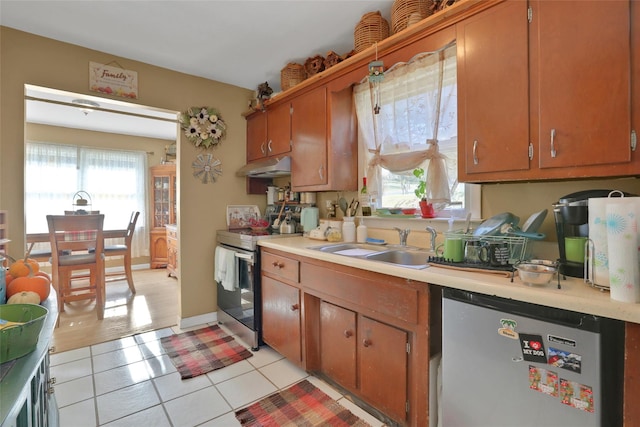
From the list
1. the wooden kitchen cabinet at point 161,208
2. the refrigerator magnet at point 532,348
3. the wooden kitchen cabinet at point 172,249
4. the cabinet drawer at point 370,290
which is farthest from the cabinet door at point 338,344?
the wooden kitchen cabinet at point 161,208

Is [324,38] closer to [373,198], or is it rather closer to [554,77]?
[373,198]

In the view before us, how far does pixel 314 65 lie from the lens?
2418mm

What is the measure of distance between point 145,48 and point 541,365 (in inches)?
126

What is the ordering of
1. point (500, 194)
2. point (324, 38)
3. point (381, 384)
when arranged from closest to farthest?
point (381, 384) < point (500, 194) < point (324, 38)

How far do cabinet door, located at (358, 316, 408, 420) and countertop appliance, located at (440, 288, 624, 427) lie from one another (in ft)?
0.76

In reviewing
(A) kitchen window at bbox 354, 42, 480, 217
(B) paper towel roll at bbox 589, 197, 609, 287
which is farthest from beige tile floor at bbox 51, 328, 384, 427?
(A) kitchen window at bbox 354, 42, 480, 217

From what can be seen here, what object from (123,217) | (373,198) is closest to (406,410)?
(373,198)

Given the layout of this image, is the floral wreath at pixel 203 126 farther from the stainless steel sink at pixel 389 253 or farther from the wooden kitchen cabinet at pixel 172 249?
the wooden kitchen cabinet at pixel 172 249

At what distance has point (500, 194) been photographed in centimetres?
169

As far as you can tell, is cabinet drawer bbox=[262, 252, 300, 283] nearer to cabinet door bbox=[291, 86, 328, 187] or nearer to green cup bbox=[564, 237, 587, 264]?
cabinet door bbox=[291, 86, 328, 187]

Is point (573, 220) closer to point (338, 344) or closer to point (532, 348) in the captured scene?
point (532, 348)

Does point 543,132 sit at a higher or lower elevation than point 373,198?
higher

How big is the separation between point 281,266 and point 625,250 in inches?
70.2

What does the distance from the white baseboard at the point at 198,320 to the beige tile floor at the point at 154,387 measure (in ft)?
1.35
